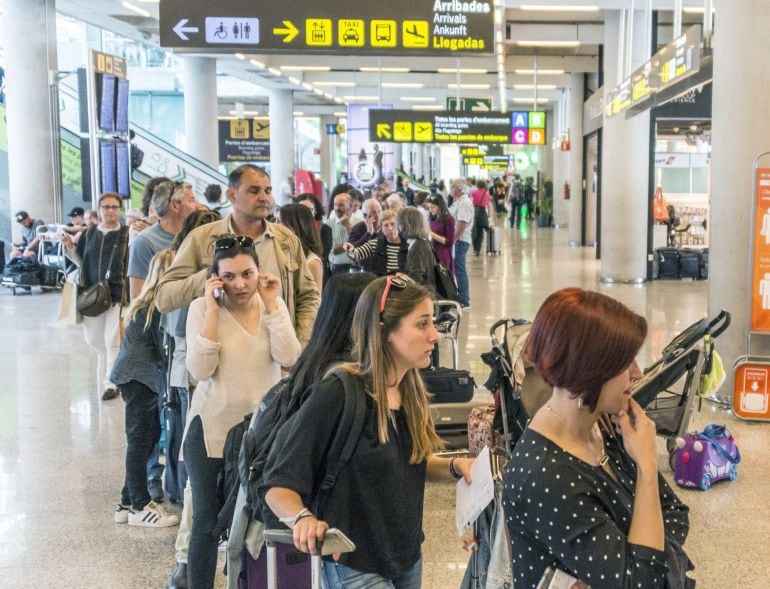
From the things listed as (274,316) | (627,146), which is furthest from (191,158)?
(274,316)

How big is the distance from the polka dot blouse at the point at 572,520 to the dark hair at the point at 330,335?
0.73 metres

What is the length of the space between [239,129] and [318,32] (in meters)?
26.7

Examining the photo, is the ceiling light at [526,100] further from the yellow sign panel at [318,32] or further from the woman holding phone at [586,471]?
the woman holding phone at [586,471]

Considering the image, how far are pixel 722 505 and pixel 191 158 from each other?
58.8 ft

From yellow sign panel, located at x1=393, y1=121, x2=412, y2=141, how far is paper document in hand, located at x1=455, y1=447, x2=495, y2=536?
745 inches

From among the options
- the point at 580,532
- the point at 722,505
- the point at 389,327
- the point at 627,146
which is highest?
the point at 627,146

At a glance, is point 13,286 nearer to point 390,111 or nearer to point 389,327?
point 390,111

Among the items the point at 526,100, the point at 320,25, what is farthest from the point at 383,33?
the point at 526,100

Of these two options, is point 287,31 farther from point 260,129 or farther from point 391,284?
point 260,129

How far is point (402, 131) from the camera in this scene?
830 inches

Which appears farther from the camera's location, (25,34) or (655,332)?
(25,34)

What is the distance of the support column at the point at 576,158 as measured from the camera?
26.1m

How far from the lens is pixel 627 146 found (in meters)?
16.5

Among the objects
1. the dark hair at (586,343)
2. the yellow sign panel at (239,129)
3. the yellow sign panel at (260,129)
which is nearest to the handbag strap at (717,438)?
the dark hair at (586,343)
